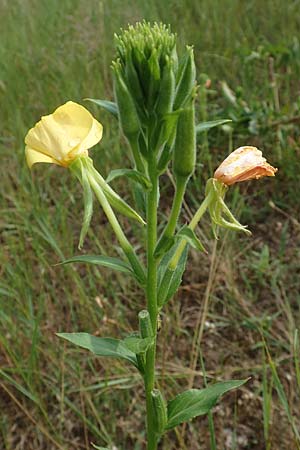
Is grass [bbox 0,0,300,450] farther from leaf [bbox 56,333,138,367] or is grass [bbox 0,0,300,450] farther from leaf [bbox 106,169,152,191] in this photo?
leaf [bbox 106,169,152,191]

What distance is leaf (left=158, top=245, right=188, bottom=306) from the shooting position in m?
1.34

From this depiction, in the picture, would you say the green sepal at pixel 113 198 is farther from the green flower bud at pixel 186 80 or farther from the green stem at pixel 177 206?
the green flower bud at pixel 186 80

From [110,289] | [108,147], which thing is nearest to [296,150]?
[108,147]

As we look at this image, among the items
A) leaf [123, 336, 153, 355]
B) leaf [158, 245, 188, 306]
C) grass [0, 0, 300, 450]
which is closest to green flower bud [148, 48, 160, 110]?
leaf [158, 245, 188, 306]

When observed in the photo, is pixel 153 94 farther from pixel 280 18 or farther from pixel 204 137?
pixel 280 18

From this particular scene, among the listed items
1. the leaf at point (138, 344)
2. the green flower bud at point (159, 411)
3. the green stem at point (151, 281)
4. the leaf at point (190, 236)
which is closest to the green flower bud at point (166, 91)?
the green stem at point (151, 281)

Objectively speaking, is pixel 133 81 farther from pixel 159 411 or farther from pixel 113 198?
pixel 159 411

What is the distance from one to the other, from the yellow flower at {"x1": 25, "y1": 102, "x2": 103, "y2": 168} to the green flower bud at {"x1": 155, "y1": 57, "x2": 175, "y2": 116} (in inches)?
6.6

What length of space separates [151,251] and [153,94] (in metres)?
0.36

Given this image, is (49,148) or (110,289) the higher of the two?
(49,148)

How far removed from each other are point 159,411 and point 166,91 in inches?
29.4

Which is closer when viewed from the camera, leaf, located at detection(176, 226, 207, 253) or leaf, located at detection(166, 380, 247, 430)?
leaf, located at detection(176, 226, 207, 253)

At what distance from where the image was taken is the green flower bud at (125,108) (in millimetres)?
1136

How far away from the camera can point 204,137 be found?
2.79 meters
